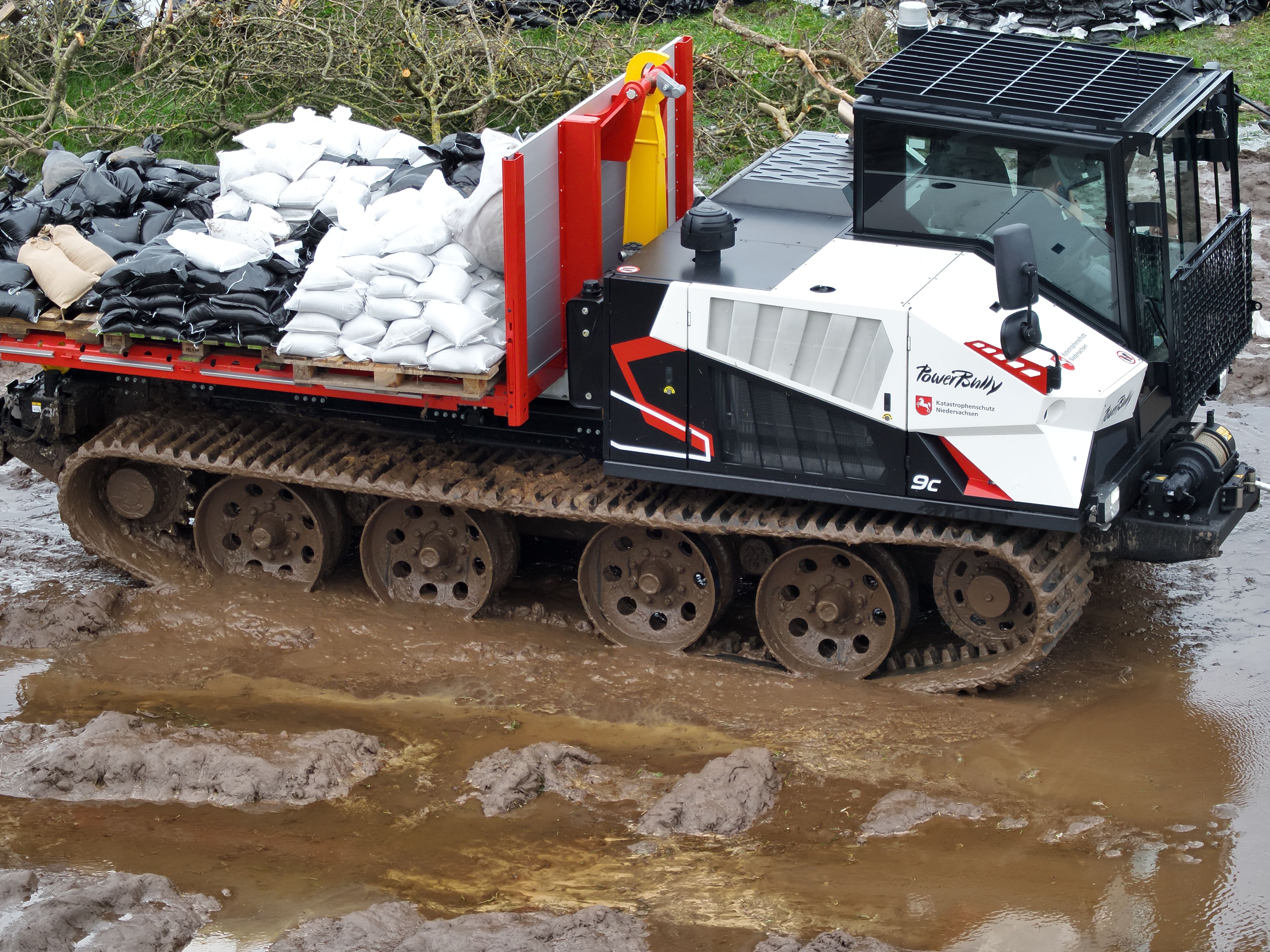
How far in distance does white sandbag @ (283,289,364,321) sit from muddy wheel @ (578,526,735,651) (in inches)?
70.1

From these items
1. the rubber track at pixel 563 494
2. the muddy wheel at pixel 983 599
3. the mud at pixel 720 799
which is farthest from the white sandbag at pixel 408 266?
the muddy wheel at pixel 983 599

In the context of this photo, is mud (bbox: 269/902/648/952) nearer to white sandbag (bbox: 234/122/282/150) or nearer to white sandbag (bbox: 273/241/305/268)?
white sandbag (bbox: 273/241/305/268)

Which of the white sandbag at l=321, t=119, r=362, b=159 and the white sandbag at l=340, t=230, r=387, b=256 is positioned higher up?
the white sandbag at l=321, t=119, r=362, b=159

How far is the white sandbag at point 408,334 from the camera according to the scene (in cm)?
770

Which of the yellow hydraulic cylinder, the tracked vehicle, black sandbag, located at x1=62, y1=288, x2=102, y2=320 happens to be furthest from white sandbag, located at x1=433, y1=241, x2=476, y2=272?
black sandbag, located at x1=62, y1=288, x2=102, y2=320

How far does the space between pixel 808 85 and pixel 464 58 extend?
336 centimetres

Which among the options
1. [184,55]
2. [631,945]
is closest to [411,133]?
[184,55]

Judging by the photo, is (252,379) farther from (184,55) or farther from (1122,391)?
(184,55)

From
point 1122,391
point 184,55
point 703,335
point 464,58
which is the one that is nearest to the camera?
point 1122,391

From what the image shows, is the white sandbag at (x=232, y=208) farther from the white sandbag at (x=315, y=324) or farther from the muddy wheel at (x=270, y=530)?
the muddy wheel at (x=270, y=530)

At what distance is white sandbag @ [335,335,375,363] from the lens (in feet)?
25.7

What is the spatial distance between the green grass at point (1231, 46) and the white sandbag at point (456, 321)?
393 inches

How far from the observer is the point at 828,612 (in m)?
7.94

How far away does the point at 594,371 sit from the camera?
312 inches
